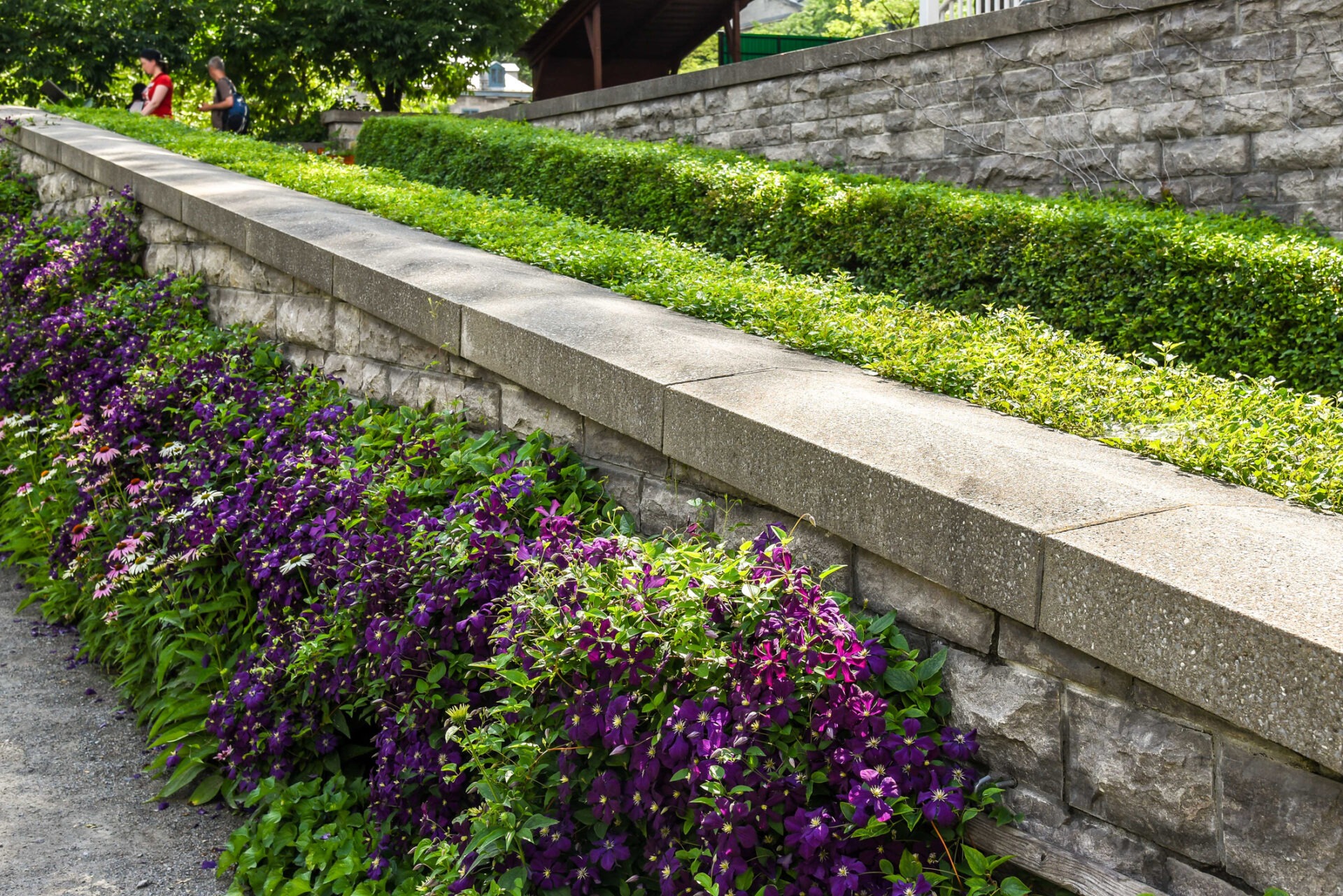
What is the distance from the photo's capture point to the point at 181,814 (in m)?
3.75

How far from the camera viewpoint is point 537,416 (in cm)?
377

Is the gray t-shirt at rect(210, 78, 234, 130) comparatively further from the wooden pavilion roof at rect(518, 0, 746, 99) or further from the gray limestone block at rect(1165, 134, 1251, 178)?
the gray limestone block at rect(1165, 134, 1251, 178)

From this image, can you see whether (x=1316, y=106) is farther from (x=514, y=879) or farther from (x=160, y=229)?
(x=160, y=229)

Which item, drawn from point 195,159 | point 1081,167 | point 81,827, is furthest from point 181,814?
point 1081,167

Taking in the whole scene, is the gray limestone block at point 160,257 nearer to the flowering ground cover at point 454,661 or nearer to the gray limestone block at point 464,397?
the flowering ground cover at point 454,661

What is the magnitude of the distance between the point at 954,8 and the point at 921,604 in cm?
946

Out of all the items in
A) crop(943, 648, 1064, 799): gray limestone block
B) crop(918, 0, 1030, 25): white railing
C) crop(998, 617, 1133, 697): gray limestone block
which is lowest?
crop(943, 648, 1064, 799): gray limestone block

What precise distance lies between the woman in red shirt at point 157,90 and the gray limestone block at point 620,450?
10398 millimetres

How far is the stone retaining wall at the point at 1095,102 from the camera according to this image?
19.8ft

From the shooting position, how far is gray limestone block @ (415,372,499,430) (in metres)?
4.00

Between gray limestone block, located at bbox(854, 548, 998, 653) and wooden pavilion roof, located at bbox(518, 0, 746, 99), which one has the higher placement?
wooden pavilion roof, located at bbox(518, 0, 746, 99)

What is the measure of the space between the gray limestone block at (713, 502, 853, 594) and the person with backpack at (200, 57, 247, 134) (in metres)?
11.5

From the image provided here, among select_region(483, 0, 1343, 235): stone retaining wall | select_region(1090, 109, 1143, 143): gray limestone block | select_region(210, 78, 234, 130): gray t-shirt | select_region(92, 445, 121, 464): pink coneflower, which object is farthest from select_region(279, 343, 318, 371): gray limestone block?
select_region(210, 78, 234, 130): gray t-shirt

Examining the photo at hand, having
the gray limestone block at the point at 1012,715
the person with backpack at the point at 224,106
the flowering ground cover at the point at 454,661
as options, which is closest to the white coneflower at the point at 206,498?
the flowering ground cover at the point at 454,661
